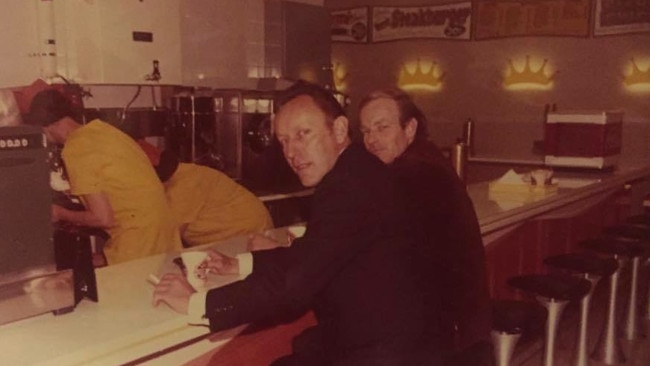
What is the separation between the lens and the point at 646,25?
6977 mm

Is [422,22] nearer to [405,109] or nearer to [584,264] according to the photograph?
[584,264]

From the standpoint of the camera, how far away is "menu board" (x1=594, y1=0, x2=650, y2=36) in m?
6.98

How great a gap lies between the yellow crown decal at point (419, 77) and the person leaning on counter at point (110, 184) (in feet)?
19.2

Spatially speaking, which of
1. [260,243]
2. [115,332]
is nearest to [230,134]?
[260,243]

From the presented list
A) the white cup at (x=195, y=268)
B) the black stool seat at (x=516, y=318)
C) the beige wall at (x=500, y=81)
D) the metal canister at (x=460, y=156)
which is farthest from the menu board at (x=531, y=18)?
the white cup at (x=195, y=268)

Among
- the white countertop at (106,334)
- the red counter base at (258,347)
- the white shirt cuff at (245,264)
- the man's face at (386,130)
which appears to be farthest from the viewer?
the man's face at (386,130)

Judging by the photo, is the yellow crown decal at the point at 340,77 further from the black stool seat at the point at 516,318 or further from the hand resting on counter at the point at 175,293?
the hand resting on counter at the point at 175,293

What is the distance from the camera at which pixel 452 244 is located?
7.47 feet

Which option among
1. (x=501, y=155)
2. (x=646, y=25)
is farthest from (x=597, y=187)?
(x=646, y=25)

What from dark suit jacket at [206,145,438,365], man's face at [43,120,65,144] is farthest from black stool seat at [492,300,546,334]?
man's face at [43,120,65,144]

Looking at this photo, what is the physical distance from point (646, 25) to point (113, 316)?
6706 millimetres

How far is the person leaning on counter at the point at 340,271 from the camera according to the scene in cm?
172

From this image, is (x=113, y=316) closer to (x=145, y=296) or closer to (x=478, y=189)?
(x=145, y=296)

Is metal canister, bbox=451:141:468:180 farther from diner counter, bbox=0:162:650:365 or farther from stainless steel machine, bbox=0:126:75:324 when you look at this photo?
stainless steel machine, bbox=0:126:75:324
